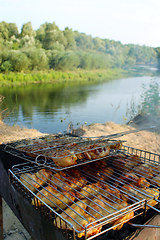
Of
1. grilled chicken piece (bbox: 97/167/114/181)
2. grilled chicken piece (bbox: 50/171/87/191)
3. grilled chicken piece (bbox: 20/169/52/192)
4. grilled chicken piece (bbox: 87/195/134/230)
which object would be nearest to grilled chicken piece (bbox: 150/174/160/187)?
grilled chicken piece (bbox: 97/167/114/181)

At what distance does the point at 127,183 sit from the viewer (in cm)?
196

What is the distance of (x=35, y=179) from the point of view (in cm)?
194

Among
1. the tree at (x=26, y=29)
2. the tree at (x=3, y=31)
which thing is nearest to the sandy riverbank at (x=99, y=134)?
the tree at (x=26, y=29)

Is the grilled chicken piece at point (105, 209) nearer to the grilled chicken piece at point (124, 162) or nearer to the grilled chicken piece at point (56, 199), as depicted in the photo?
the grilled chicken piece at point (56, 199)

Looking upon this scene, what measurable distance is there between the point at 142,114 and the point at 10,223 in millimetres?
6965

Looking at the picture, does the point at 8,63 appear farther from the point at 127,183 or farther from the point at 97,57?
the point at 127,183

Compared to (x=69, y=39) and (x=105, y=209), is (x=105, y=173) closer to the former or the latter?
(x=105, y=209)

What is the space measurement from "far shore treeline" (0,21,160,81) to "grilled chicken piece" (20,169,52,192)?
19004mm

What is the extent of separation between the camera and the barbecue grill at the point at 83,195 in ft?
4.33

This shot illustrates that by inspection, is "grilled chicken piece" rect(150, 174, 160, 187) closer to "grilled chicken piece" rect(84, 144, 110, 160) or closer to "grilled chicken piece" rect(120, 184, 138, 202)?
"grilled chicken piece" rect(120, 184, 138, 202)

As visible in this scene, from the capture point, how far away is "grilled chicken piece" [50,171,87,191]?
183cm

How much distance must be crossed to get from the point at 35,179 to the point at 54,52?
34061mm

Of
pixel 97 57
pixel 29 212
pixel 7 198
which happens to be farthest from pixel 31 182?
pixel 97 57

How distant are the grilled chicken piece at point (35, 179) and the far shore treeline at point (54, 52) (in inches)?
748
